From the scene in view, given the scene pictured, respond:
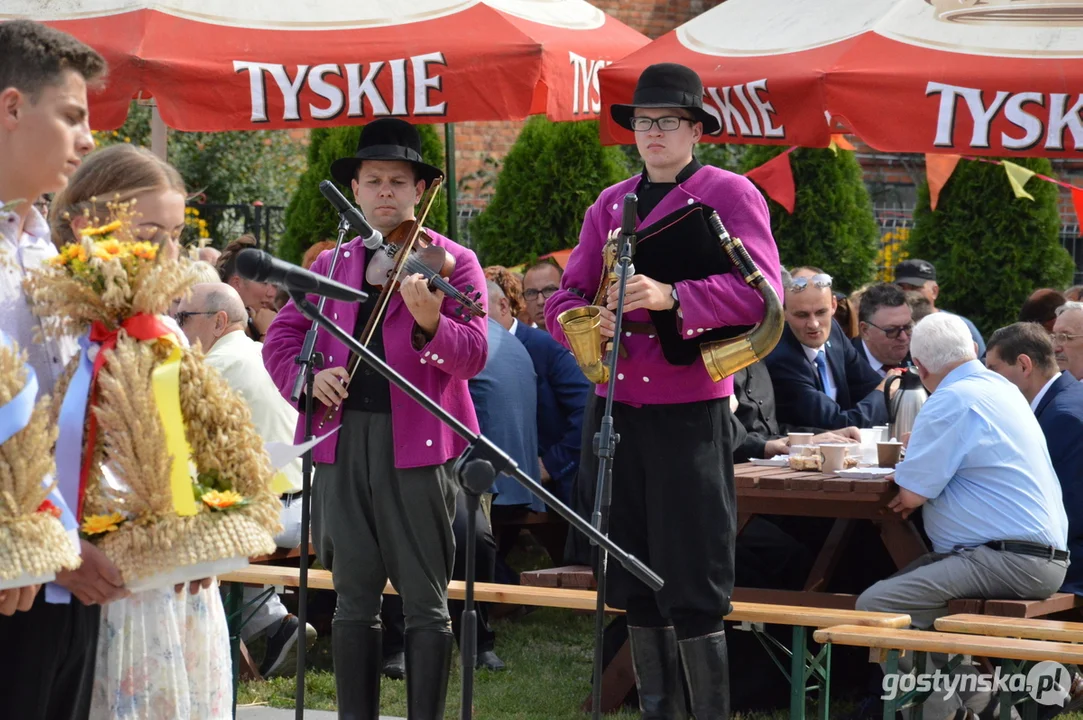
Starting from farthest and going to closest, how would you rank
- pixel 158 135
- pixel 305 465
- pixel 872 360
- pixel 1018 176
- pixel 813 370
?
pixel 1018 176, pixel 872 360, pixel 158 135, pixel 813 370, pixel 305 465

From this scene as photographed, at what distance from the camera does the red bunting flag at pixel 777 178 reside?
34.3ft

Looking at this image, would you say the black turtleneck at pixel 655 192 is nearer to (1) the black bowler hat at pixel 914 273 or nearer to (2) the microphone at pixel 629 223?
(2) the microphone at pixel 629 223

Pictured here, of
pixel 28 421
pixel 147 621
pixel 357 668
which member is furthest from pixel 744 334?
pixel 28 421

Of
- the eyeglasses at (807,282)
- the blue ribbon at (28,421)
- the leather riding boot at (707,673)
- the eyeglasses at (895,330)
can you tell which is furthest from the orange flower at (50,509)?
the eyeglasses at (895,330)

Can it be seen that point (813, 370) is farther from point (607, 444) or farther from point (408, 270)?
point (607, 444)

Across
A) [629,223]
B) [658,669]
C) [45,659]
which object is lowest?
Result: [658,669]

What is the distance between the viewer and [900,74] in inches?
231

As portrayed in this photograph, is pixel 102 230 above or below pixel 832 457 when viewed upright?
above

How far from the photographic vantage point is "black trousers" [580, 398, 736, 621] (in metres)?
4.20

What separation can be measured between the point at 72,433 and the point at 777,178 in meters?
8.60

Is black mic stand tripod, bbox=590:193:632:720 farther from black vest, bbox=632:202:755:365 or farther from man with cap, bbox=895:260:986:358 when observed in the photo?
man with cap, bbox=895:260:986:358

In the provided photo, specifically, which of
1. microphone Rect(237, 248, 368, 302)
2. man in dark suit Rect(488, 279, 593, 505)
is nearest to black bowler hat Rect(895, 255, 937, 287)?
man in dark suit Rect(488, 279, 593, 505)

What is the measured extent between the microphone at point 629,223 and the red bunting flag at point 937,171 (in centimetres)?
725

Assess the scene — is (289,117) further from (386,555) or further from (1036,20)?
(1036,20)
